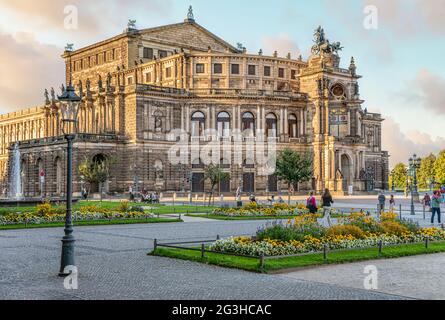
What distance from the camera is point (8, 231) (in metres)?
32.5

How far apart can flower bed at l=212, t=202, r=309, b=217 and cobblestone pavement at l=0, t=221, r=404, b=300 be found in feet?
64.8

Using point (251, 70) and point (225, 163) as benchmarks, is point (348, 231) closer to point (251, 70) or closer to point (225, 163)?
point (225, 163)

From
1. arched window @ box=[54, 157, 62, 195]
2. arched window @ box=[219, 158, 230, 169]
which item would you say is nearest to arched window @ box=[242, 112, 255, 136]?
arched window @ box=[219, 158, 230, 169]

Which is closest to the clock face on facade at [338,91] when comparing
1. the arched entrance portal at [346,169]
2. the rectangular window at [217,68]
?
the arched entrance portal at [346,169]

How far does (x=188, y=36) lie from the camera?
106 meters

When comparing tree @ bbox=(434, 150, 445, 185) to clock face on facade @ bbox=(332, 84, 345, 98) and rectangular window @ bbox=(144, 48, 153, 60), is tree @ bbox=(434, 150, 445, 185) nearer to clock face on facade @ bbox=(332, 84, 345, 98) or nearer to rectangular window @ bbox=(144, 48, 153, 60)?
clock face on facade @ bbox=(332, 84, 345, 98)

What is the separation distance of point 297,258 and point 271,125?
7799 centimetres

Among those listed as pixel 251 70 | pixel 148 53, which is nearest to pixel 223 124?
pixel 251 70

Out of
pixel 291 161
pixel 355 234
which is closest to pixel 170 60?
pixel 291 161

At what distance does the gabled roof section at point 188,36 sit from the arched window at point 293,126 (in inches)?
780

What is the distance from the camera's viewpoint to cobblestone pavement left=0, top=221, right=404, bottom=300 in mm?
14586
